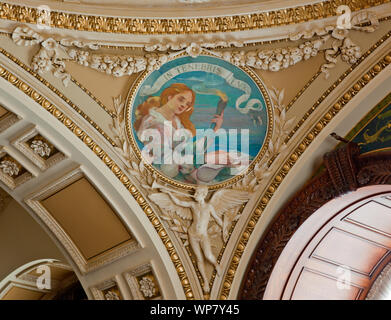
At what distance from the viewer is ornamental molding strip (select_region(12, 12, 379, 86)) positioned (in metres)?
8.05

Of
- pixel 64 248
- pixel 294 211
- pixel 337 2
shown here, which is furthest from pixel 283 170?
pixel 64 248

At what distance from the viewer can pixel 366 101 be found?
8117mm

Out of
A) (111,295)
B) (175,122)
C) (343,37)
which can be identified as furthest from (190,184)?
(343,37)

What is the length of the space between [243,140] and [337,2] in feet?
6.75

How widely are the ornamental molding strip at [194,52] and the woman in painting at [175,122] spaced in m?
0.45

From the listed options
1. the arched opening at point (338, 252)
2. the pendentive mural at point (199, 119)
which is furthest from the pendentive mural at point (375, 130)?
the pendentive mural at point (199, 119)

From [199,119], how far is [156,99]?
612 mm

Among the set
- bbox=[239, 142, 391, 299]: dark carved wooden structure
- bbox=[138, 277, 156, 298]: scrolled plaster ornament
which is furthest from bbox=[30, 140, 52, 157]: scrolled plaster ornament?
bbox=[239, 142, 391, 299]: dark carved wooden structure

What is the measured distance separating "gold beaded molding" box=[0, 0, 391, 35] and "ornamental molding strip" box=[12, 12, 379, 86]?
155 millimetres

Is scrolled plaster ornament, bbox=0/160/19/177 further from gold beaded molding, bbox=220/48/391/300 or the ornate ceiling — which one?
gold beaded molding, bbox=220/48/391/300

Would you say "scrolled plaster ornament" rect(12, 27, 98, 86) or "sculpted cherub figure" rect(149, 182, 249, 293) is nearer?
"scrolled plaster ornament" rect(12, 27, 98, 86)

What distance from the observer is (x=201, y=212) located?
8.66 metres

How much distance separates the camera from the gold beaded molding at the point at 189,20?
315 inches

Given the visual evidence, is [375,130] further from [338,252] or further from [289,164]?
[338,252]
